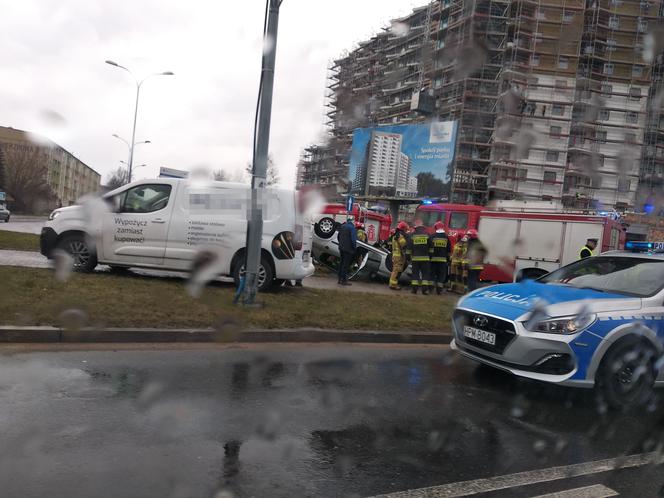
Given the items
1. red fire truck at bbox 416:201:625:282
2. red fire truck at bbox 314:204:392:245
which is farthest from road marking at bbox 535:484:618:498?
red fire truck at bbox 416:201:625:282

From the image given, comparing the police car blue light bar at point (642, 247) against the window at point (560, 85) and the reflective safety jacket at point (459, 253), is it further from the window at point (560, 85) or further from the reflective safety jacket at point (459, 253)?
the reflective safety jacket at point (459, 253)

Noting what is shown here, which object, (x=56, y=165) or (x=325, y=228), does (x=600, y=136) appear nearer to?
(x=56, y=165)

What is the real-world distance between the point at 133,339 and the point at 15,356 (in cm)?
119

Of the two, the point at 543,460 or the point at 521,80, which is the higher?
the point at 521,80

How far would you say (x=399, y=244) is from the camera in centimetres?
1210

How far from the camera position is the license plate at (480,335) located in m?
5.04

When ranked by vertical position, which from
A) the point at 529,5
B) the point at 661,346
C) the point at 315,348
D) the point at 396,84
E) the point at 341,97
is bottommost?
the point at 315,348

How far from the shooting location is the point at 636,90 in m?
7.39

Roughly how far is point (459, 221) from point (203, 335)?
488 inches

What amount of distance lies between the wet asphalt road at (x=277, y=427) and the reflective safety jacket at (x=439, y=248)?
244 inches

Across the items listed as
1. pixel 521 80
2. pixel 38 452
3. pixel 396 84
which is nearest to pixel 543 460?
pixel 38 452

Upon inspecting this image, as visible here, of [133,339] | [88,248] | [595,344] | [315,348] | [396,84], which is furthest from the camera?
[396,84]

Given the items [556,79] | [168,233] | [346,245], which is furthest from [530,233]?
[168,233]

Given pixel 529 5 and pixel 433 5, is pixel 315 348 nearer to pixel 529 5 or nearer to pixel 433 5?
pixel 433 5
